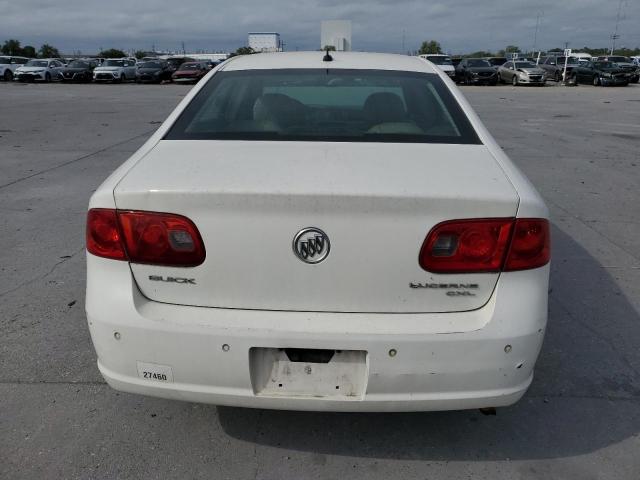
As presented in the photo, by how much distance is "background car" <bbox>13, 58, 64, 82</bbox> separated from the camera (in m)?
36.2

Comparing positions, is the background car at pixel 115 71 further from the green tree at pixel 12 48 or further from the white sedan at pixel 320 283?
the green tree at pixel 12 48

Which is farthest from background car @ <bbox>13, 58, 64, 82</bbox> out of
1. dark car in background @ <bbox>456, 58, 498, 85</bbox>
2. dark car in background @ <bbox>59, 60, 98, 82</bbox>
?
dark car in background @ <bbox>456, 58, 498, 85</bbox>

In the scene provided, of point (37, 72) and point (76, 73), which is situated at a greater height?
point (37, 72)

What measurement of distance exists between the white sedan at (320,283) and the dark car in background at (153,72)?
121ft

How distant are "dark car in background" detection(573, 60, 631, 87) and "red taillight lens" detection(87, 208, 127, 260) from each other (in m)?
35.7

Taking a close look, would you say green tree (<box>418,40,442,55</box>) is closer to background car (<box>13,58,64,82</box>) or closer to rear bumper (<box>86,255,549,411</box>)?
background car (<box>13,58,64,82</box>)

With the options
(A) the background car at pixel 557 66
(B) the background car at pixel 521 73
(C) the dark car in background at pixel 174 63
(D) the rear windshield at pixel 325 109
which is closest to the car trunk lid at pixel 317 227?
(D) the rear windshield at pixel 325 109

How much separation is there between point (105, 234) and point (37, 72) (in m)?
39.2

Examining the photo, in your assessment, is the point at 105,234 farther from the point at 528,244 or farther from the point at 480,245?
the point at 528,244

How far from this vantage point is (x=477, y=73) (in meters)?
33.7

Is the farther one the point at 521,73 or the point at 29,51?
the point at 29,51

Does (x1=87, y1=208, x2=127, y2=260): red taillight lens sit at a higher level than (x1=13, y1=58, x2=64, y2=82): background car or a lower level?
higher

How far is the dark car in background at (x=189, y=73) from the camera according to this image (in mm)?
34938

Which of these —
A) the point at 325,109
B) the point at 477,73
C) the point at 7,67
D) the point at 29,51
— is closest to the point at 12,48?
the point at 29,51
